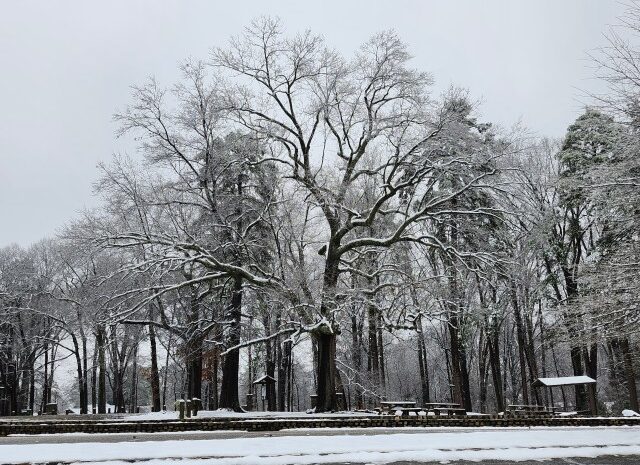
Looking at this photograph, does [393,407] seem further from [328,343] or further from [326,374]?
[328,343]

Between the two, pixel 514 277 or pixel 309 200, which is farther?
pixel 309 200

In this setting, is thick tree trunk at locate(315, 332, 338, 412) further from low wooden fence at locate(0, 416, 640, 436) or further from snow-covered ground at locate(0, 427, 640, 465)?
snow-covered ground at locate(0, 427, 640, 465)

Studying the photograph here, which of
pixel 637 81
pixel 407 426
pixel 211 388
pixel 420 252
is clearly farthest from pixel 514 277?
pixel 211 388

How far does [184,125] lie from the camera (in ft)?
86.0

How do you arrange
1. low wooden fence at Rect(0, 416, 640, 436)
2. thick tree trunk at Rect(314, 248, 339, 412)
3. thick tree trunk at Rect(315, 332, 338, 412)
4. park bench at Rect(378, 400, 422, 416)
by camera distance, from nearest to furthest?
low wooden fence at Rect(0, 416, 640, 436)
park bench at Rect(378, 400, 422, 416)
thick tree trunk at Rect(314, 248, 339, 412)
thick tree trunk at Rect(315, 332, 338, 412)

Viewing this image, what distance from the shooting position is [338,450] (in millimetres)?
Answer: 9164

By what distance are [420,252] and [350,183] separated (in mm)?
7244

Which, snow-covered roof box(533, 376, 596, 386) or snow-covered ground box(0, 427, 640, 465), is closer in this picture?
snow-covered ground box(0, 427, 640, 465)

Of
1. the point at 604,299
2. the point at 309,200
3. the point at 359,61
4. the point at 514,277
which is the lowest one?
the point at 604,299

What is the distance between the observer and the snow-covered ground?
27.8 ft

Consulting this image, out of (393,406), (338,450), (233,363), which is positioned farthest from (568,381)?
(338,450)

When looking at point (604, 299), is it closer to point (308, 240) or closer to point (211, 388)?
point (308, 240)

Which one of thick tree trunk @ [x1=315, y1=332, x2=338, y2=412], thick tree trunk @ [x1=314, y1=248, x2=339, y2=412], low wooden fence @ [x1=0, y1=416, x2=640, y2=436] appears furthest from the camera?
thick tree trunk @ [x1=315, y1=332, x2=338, y2=412]

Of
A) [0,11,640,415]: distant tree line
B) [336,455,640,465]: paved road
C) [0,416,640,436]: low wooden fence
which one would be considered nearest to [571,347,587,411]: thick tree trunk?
[0,11,640,415]: distant tree line
